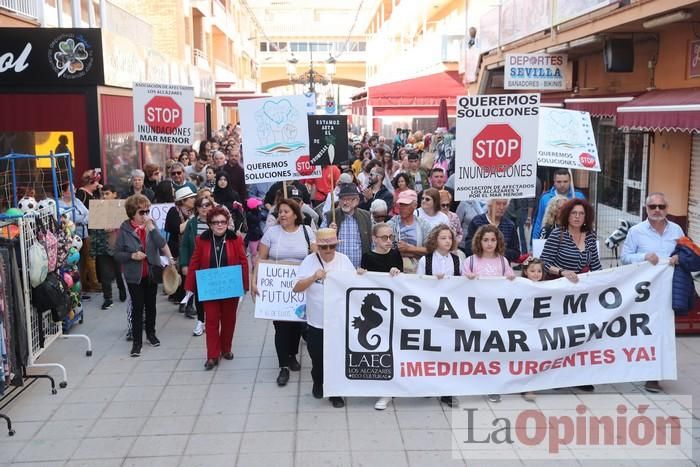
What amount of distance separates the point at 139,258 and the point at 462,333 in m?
3.62

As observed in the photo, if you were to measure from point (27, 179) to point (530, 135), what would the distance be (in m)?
9.31

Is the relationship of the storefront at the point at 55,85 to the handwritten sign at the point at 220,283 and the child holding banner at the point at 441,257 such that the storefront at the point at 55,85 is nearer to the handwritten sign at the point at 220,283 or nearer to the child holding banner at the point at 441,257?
the handwritten sign at the point at 220,283

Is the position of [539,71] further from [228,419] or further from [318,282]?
[228,419]

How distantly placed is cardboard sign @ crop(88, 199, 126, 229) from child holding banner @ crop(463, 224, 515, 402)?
5.21 meters

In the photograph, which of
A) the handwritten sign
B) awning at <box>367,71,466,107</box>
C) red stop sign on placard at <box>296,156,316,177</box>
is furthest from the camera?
awning at <box>367,71,466,107</box>

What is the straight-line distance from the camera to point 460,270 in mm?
6707

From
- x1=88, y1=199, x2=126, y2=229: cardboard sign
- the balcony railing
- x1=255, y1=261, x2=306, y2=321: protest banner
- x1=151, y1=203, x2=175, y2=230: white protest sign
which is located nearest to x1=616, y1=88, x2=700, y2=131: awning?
x1=255, y1=261, x2=306, y2=321: protest banner

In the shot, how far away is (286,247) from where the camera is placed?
7359 millimetres

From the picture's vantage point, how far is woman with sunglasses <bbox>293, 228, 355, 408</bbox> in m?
6.44

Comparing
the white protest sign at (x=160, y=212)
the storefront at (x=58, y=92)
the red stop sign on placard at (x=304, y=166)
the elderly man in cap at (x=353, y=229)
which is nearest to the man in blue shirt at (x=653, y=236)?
the elderly man in cap at (x=353, y=229)

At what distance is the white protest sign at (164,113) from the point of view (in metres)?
12.1

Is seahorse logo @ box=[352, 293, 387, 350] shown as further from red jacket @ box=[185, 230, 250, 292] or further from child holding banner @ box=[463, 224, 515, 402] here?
red jacket @ box=[185, 230, 250, 292]

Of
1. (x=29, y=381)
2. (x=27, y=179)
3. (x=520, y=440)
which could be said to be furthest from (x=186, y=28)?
(x=520, y=440)

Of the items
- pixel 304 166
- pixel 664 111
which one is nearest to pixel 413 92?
pixel 664 111
